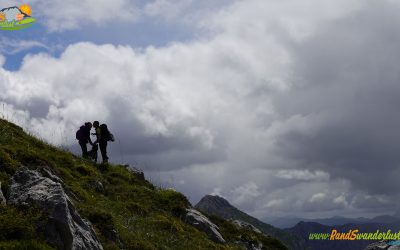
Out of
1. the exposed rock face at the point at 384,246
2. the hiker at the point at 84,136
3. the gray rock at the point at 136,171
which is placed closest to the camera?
the gray rock at the point at 136,171

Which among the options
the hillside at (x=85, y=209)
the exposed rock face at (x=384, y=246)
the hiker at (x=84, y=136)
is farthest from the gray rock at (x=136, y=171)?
the exposed rock face at (x=384, y=246)

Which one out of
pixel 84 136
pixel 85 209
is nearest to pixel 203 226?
pixel 85 209

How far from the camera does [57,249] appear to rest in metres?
10.7

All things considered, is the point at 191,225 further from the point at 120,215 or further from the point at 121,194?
the point at 120,215

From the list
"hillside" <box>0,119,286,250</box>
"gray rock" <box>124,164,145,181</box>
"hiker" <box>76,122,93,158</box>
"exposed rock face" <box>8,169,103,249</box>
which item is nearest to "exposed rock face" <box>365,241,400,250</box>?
"hillside" <box>0,119,286,250</box>

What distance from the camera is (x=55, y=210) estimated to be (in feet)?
37.1

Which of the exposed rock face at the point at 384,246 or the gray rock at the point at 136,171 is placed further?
the exposed rock face at the point at 384,246

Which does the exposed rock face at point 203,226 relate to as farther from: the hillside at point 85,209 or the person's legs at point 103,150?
the person's legs at point 103,150

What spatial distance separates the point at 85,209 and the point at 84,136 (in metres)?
14.9

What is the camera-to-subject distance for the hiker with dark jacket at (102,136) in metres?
29.1

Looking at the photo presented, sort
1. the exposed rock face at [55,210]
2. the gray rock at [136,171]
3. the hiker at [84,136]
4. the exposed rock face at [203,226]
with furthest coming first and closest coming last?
the hiker at [84,136] < the gray rock at [136,171] < the exposed rock face at [203,226] < the exposed rock face at [55,210]

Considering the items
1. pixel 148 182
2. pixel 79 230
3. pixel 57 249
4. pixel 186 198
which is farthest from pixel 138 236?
pixel 148 182

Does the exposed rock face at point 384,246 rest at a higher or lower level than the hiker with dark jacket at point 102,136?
lower

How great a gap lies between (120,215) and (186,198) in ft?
26.3
